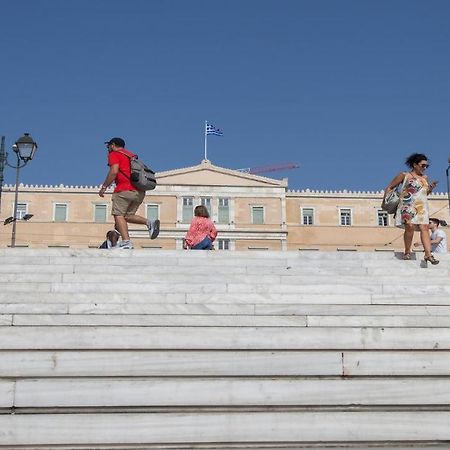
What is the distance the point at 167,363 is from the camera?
18.0ft

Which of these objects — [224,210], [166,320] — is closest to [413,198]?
[166,320]

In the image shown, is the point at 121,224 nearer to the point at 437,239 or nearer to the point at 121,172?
the point at 121,172

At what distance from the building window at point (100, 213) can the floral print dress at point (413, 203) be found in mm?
44863

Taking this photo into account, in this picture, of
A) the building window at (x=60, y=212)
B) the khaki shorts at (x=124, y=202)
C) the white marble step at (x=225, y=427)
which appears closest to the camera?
the white marble step at (x=225, y=427)

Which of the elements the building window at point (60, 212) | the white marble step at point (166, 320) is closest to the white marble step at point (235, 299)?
the white marble step at point (166, 320)

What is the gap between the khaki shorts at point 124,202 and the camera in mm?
10484

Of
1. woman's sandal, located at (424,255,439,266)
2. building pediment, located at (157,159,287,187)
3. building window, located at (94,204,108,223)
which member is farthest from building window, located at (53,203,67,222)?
woman's sandal, located at (424,255,439,266)

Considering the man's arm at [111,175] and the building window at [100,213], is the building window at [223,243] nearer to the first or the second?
the building window at [100,213]

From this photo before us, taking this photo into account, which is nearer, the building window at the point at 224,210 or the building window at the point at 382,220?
the building window at the point at 224,210

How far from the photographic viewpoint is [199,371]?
5461mm

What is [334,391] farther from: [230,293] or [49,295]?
[49,295]

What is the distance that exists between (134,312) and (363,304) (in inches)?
100

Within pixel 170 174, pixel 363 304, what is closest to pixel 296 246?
pixel 170 174

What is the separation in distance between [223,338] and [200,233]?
5.56 metres
